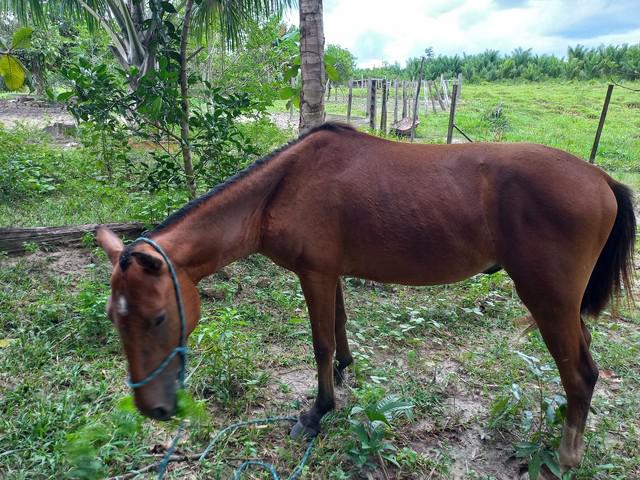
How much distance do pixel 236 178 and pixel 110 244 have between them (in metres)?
0.83

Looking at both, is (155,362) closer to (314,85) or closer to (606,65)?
(314,85)

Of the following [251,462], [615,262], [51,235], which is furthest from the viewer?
[51,235]

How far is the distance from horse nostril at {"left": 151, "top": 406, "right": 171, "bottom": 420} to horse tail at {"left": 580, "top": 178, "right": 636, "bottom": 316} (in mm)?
2646

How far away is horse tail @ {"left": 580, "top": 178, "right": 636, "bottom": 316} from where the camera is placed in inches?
107

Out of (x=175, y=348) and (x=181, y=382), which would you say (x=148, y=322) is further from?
(x=181, y=382)

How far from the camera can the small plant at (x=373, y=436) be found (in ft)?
8.68

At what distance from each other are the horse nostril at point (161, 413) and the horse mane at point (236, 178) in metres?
0.93

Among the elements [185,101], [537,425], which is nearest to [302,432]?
[537,425]

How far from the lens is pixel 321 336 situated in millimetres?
2943

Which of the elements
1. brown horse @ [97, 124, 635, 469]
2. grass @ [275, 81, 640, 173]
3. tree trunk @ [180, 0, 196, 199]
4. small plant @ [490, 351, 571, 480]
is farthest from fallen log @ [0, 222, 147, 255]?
grass @ [275, 81, 640, 173]

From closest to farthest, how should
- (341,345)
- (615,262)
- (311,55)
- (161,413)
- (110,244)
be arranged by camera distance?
(161,413), (110,244), (615,262), (341,345), (311,55)

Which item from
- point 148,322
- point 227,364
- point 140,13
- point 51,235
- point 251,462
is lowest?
point 251,462

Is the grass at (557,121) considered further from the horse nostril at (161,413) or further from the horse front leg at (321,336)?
the horse nostril at (161,413)

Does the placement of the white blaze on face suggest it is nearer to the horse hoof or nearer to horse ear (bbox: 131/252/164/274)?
horse ear (bbox: 131/252/164/274)
